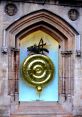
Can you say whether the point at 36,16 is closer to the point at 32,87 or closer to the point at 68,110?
the point at 32,87

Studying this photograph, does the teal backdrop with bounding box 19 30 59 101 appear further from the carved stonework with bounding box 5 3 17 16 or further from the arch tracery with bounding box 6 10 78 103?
the carved stonework with bounding box 5 3 17 16

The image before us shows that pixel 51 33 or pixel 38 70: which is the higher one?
pixel 51 33

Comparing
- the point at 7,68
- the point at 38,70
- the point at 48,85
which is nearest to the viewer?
the point at 7,68

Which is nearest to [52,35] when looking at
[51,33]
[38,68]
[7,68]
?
[51,33]

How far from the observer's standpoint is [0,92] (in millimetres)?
8078

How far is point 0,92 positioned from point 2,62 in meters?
0.60

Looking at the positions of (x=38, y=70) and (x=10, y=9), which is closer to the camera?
(x=10, y=9)

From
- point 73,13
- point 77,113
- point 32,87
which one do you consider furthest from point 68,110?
point 73,13

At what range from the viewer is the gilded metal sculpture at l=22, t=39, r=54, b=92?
848 centimetres

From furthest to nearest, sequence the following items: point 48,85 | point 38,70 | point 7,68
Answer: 1. point 48,85
2. point 38,70
3. point 7,68

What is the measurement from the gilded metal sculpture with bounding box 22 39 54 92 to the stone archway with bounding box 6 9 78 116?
0.79 ft

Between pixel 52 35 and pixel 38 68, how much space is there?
78cm

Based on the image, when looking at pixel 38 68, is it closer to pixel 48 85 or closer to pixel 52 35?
pixel 48 85

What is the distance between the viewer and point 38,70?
28.1 ft
